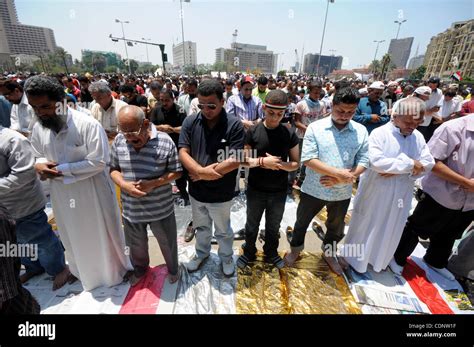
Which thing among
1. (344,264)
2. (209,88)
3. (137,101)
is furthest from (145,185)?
(137,101)

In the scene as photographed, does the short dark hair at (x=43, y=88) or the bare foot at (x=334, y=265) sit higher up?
the short dark hair at (x=43, y=88)

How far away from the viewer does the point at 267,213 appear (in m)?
2.70

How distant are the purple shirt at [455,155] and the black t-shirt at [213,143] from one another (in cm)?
216

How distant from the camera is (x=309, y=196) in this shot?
2.70m

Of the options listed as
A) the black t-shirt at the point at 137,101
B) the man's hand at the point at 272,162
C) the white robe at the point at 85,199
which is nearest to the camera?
the white robe at the point at 85,199

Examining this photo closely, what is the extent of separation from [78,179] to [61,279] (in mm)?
1450

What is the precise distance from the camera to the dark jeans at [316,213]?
105 inches

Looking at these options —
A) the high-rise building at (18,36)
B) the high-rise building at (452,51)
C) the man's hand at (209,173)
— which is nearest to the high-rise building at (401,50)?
the high-rise building at (452,51)

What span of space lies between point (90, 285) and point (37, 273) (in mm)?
879

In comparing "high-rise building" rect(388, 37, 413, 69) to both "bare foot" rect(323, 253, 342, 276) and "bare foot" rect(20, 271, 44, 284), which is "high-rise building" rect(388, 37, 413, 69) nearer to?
"bare foot" rect(323, 253, 342, 276)

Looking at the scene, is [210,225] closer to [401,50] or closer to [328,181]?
[328,181]

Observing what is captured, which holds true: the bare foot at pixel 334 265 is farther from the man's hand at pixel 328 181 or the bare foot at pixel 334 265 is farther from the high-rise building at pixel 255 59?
the high-rise building at pixel 255 59
